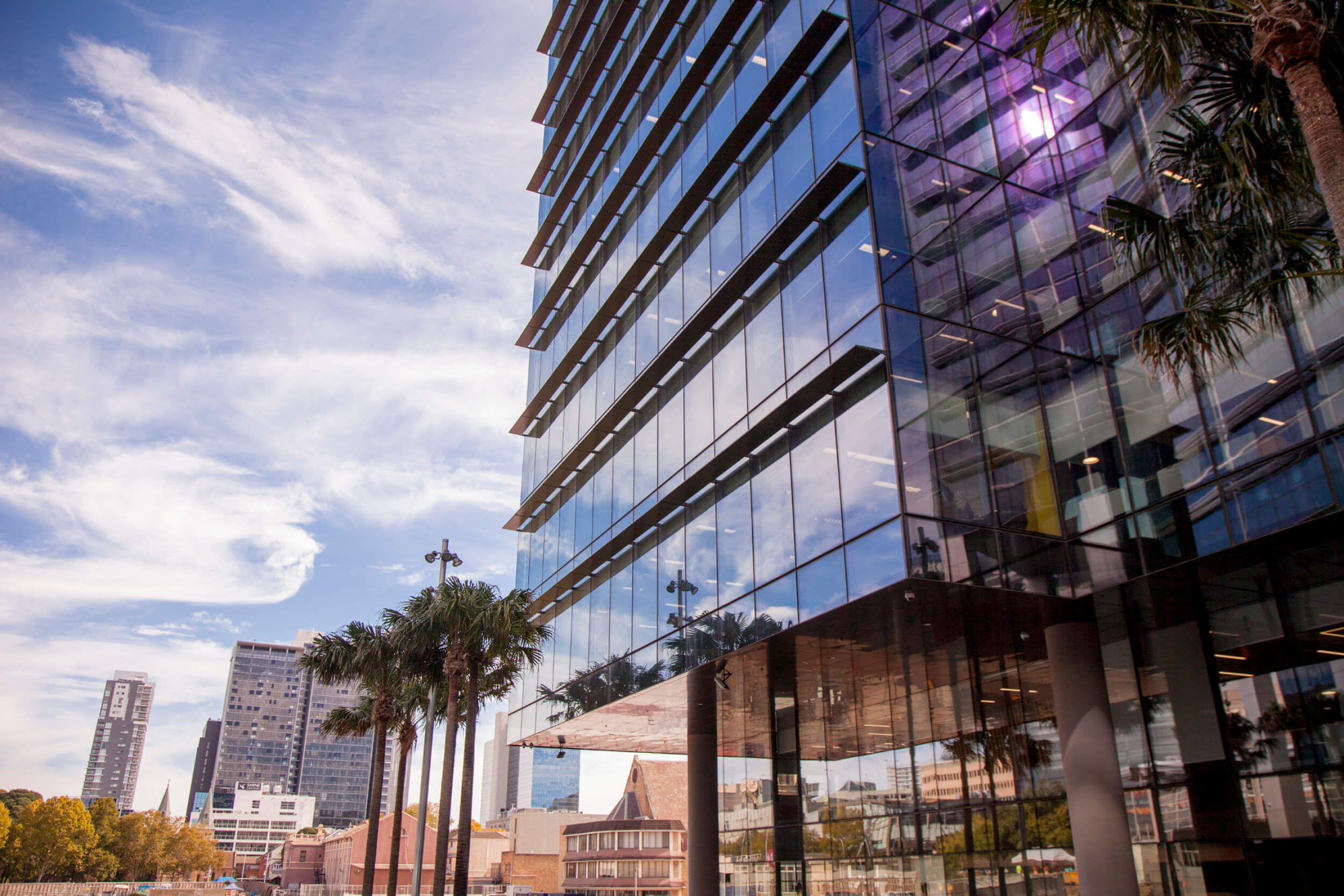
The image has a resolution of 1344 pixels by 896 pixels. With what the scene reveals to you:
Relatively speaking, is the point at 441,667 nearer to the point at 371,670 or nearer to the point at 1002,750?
the point at 371,670

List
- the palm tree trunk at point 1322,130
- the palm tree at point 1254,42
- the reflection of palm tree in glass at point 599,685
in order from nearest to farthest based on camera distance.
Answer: the palm tree trunk at point 1322,130 → the palm tree at point 1254,42 → the reflection of palm tree in glass at point 599,685

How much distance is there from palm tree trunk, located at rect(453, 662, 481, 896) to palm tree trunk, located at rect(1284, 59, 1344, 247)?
74.0ft

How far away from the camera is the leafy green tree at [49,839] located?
89.4 metres

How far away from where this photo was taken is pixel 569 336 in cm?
3594

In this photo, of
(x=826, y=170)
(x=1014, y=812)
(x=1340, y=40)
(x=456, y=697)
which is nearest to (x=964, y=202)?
(x=826, y=170)

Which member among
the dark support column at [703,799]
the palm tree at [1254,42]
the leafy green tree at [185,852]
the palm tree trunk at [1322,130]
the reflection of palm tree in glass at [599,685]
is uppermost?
the palm tree at [1254,42]

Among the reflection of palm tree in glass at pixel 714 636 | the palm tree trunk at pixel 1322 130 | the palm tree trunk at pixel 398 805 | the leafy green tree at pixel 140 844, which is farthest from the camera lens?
the leafy green tree at pixel 140 844

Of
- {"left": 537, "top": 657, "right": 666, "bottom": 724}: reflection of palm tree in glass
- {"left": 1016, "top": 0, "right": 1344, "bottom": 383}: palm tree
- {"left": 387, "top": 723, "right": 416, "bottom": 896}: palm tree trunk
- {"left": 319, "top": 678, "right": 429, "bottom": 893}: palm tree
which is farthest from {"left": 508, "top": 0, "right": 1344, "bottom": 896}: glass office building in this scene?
{"left": 319, "top": 678, "right": 429, "bottom": 893}: palm tree

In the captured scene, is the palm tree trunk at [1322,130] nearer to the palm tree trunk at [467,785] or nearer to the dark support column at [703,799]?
the dark support column at [703,799]

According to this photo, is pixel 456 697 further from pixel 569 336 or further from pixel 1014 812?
pixel 1014 812

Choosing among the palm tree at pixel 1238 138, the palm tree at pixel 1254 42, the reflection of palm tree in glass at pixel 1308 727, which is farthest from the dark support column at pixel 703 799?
the palm tree at pixel 1254 42

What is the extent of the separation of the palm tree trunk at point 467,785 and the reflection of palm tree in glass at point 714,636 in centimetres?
685

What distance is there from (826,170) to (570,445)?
17.9m

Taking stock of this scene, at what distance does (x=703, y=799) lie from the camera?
27562 millimetres
